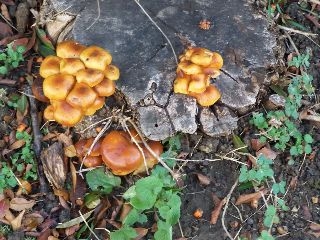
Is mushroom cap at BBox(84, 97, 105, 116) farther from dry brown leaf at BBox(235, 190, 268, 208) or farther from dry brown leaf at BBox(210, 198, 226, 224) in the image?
dry brown leaf at BBox(235, 190, 268, 208)

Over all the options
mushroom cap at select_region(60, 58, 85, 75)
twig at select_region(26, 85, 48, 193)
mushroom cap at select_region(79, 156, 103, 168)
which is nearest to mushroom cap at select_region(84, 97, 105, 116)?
mushroom cap at select_region(60, 58, 85, 75)

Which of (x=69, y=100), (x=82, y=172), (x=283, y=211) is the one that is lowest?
(x=283, y=211)

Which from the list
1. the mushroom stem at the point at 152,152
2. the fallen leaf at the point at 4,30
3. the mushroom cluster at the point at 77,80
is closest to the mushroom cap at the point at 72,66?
the mushroom cluster at the point at 77,80

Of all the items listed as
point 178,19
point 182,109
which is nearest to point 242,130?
point 182,109

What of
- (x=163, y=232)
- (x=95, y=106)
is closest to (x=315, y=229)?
(x=163, y=232)

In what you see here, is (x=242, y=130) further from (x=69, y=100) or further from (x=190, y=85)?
(x=69, y=100)

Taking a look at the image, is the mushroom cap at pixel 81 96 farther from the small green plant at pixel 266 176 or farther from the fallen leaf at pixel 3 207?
the small green plant at pixel 266 176
